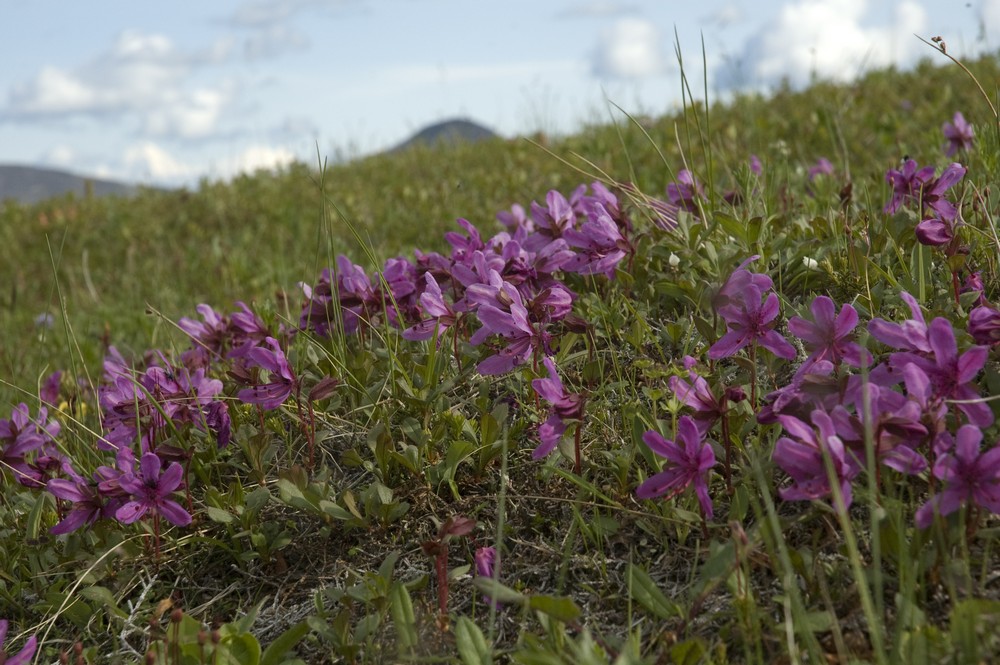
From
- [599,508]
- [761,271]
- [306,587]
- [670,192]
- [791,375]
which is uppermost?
[670,192]

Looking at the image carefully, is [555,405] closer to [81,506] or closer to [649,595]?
[649,595]

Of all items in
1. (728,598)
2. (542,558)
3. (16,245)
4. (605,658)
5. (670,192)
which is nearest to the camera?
(605,658)

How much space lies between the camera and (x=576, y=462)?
2451mm

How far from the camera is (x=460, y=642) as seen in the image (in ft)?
6.43

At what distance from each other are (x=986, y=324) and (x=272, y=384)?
6.36 ft

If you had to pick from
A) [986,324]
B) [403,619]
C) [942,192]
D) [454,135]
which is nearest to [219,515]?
[403,619]

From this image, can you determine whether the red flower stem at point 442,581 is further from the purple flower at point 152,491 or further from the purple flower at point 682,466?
the purple flower at point 152,491

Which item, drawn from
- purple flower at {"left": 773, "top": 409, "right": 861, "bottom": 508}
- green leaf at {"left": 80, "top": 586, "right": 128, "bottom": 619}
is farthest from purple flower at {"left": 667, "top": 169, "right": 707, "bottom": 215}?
green leaf at {"left": 80, "top": 586, "right": 128, "bottom": 619}

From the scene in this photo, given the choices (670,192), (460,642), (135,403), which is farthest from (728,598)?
(670,192)

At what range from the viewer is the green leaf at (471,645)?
1.94 metres

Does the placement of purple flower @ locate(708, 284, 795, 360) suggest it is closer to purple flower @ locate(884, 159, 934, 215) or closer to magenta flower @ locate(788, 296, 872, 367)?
magenta flower @ locate(788, 296, 872, 367)

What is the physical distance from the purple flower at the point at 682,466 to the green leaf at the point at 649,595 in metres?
0.18

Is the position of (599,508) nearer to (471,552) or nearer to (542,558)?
(542,558)

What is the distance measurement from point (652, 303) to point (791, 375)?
68 centimetres
